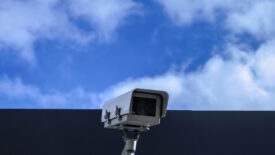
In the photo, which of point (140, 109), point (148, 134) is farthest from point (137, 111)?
point (148, 134)

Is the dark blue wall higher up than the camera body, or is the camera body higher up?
the dark blue wall

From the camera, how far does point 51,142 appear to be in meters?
6.55

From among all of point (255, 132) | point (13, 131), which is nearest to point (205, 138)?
point (255, 132)

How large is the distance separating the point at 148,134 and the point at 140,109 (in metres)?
4.26

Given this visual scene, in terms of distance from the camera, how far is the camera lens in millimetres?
2531

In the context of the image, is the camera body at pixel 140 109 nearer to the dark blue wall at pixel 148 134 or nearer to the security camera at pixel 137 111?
the security camera at pixel 137 111

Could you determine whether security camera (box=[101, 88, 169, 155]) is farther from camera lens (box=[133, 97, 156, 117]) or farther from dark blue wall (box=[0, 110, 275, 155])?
dark blue wall (box=[0, 110, 275, 155])

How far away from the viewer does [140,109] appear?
8.34 ft

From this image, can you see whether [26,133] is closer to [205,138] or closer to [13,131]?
[13,131]

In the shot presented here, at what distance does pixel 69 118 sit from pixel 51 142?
465 mm

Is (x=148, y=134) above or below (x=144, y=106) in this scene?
above

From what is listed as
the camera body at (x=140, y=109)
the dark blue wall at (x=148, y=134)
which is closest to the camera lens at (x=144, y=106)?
the camera body at (x=140, y=109)

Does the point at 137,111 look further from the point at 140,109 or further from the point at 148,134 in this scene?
the point at 148,134

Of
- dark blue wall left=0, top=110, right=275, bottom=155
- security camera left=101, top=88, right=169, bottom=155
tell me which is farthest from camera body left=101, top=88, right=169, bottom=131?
dark blue wall left=0, top=110, right=275, bottom=155
